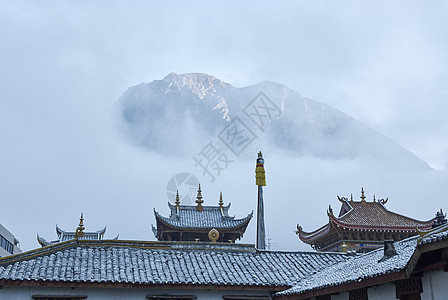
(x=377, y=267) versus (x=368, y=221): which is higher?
(x=368, y=221)

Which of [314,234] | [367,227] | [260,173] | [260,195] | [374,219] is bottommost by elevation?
[367,227]

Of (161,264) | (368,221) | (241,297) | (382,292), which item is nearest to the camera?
(382,292)

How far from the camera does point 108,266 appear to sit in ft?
48.3

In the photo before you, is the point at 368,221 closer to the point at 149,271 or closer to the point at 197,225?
the point at 197,225

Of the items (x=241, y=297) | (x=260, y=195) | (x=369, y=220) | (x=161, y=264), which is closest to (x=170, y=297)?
(x=161, y=264)

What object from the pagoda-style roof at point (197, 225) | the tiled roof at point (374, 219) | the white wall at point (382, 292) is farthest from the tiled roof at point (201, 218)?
the white wall at point (382, 292)

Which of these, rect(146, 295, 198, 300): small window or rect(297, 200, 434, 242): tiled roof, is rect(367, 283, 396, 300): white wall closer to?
rect(146, 295, 198, 300): small window

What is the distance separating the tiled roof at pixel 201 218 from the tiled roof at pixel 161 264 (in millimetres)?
13932

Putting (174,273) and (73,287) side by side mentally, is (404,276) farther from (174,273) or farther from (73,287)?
(73,287)

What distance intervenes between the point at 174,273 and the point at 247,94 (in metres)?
108

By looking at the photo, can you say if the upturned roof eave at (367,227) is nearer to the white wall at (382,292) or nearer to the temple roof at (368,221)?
the temple roof at (368,221)

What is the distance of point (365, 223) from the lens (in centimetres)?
2909

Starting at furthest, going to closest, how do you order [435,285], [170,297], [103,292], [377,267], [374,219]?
1. [374,219]
2. [170,297]
3. [103,292]
4. [377,267]
5. [435,285]

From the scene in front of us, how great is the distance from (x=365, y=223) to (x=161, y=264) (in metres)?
17.3
